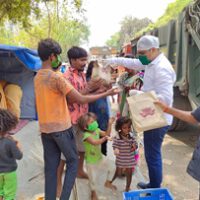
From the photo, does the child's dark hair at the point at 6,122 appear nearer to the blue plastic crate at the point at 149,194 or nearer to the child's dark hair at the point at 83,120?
the child's dark hair at the point at 83,120

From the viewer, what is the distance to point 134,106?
261 cm

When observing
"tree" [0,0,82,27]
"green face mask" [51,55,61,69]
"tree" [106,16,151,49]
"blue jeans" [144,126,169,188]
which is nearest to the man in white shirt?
"blue jeans" [144,126,169,188]

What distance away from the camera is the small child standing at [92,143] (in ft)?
11.1

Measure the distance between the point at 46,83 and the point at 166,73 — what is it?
1169 mm

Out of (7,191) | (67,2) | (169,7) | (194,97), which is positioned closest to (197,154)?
(7,191)

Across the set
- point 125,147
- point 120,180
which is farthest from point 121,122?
point 120,180

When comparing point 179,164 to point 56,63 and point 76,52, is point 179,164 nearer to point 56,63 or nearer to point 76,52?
point 76,52

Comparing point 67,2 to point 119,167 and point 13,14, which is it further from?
point 119,167

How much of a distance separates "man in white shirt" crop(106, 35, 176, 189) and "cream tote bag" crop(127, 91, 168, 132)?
45cm

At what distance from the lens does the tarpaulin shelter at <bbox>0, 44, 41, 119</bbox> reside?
14.0 ft

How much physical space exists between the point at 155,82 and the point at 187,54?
233 cm

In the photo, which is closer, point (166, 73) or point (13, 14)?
point (166, 73)

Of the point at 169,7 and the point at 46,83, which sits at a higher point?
the point at 169,7

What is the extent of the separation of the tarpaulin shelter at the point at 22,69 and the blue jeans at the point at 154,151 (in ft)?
6.64
